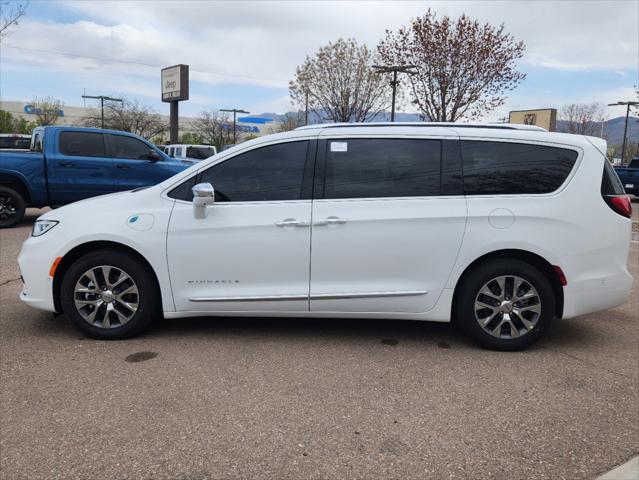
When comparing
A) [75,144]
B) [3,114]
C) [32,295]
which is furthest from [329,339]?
[3,114]

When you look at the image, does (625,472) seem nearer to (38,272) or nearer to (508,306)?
(508,306)

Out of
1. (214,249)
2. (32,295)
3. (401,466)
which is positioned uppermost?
(214,249)

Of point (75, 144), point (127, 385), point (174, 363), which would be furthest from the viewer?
point (75, 144)

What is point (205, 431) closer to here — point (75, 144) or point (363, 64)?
point (75, 144)

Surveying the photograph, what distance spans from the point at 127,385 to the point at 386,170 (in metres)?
2.46

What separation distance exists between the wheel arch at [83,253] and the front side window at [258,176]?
1.88 feet

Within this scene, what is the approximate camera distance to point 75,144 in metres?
10.6

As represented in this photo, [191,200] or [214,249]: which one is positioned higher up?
[191,200]

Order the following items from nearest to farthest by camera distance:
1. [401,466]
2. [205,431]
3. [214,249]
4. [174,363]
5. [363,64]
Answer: [401,466]
[205,431]
[174,363]
[214,249]
[363,64]

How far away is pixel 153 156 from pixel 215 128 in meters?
56.5

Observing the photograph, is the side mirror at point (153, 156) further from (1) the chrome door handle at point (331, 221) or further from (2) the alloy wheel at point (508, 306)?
(2) the alloy wheel at point (508, 306)

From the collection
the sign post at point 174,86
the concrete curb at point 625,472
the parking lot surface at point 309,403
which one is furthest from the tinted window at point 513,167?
the sign post at point 174,86

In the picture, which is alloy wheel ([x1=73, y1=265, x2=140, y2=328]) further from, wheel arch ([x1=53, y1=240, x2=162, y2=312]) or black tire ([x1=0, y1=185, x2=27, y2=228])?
black tire ([x1=0, y1=185, x2=27, y2=228])

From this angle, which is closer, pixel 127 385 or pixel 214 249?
pixel 127 385
